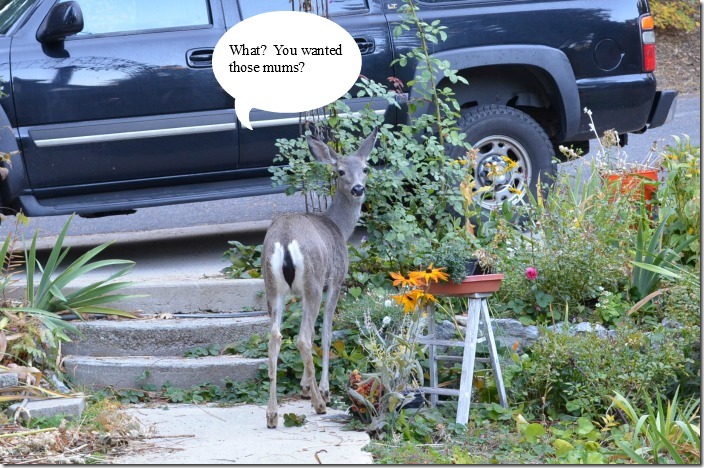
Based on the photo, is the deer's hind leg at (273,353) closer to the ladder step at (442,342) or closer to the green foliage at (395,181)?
the ladder step at (442,342)

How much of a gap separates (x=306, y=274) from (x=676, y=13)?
12821 mm

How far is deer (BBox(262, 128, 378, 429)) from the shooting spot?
16.3 feet

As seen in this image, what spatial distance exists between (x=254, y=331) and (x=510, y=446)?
188 centimetres

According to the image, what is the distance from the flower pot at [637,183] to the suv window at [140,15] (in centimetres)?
315

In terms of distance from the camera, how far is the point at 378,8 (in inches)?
296

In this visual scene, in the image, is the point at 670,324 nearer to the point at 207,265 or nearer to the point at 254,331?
the point at 254,331

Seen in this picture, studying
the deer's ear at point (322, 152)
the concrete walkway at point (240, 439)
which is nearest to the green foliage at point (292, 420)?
the concrete walkway at point (240, 439)

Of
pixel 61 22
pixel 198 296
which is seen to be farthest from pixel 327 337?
pixel 61 22

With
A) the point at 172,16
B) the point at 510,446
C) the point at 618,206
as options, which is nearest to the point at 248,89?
the point at 172,16

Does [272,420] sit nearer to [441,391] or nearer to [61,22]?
[441,391]

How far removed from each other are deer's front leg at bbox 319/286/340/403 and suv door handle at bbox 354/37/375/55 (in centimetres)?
246

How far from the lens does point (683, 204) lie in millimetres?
6090

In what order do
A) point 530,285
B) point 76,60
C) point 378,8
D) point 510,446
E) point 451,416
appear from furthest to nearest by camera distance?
point 378,8, point 76,60, point 530,285, point 451,416, point 510,446

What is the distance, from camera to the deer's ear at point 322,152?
18.8ft
